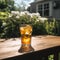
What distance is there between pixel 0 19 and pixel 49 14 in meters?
13.5

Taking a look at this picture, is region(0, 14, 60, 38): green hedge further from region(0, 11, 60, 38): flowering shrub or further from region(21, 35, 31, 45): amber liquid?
region(21, 35, 31, 45): amber liquid

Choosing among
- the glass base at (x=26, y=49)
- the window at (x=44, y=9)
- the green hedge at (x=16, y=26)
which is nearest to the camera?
the glass base at (x=26, y=49)

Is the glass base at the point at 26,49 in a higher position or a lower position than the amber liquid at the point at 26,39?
lower

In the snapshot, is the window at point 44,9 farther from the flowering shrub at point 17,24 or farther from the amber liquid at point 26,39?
the amber liquid at point 26,39

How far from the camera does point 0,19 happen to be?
550cm

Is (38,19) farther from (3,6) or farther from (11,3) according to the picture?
(11,3)

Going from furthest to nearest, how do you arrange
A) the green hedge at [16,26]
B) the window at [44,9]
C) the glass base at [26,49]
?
the window at [44,9] → the green hedge at [16,26] → the glass base at [26,49]

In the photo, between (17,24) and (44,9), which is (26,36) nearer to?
(17,24)

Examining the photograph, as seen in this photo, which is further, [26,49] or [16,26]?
[16,26]

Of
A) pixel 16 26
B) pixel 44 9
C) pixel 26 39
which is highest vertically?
pixel 44 9

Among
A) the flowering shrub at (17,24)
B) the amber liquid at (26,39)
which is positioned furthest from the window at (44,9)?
the amber liquid at (26,39)

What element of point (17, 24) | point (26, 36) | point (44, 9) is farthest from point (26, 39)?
point (44, 9)

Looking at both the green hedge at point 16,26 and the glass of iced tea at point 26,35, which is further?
the green hedge at point 16,26

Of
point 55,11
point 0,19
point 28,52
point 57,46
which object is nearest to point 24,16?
point 0,19
